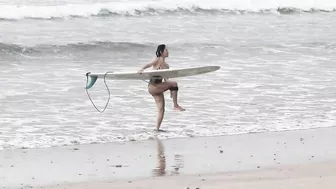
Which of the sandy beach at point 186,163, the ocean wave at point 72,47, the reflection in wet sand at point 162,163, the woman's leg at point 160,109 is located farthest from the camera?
the ocean wave at point 72,47

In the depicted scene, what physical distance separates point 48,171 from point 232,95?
5.88 meters

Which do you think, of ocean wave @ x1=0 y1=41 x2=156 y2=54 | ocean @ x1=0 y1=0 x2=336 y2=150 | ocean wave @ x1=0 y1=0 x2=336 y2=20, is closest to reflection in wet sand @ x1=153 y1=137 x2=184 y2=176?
ocean @ x1=0 y1=0 x2=336 y2=150

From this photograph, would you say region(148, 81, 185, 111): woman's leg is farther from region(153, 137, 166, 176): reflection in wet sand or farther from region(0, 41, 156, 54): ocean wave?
region(0, 41, 156, 54): ocean wave

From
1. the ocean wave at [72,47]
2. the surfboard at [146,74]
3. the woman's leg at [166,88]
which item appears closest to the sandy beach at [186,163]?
the woman's leg at [166,88]

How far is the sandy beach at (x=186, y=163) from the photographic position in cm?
734

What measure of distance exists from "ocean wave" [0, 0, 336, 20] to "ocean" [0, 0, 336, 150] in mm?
42

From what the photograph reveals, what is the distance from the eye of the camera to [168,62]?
18.2m

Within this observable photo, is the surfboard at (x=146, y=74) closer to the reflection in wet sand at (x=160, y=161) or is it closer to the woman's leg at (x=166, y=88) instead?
the woman's leg at (x=166, y=88)

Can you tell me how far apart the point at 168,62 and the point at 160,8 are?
10.2 metres

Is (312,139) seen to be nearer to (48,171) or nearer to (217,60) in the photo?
(48,171)

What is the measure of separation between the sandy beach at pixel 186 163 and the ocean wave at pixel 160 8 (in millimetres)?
16292

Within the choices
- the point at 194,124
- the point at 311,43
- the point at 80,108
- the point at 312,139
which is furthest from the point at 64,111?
the point at 311,43

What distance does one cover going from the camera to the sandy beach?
7.34 metres

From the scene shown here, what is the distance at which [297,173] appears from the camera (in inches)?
303
